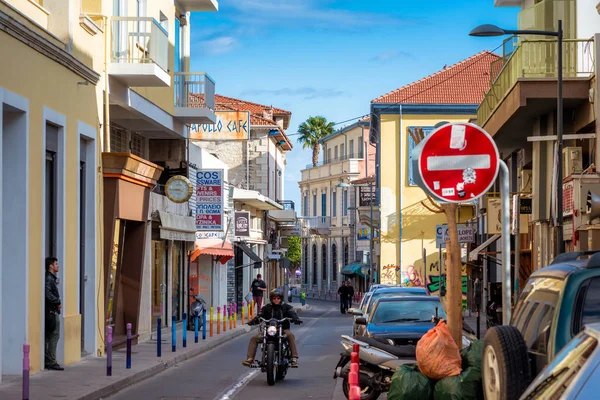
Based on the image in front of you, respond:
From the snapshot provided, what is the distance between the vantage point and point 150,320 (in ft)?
94.9

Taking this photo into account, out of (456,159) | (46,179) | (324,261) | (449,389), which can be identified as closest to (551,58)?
(46,179)

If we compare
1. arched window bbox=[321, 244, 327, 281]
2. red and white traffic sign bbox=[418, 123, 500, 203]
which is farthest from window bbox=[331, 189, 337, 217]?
red and white traffic sign bbox=[418, 123, 500, 203]

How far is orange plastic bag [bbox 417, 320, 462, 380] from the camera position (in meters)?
10.1

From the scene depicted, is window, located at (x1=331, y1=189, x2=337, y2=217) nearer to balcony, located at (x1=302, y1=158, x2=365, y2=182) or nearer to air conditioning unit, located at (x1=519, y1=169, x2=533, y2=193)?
balcony, located at (x1=302, y1=158, x2=365, y2=182)

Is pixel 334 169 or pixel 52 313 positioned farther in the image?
pixel 334 169

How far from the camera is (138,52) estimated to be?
25.5 m

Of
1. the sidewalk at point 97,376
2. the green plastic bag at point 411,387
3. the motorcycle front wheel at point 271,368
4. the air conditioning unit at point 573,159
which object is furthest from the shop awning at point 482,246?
the green plastic bag at point 411,387

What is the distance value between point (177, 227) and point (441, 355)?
22196 mm

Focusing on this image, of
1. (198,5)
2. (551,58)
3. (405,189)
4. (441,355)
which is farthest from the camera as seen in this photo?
(405,189)

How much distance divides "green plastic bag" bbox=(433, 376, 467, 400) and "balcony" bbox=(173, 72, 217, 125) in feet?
69.8

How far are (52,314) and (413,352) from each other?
718 cm

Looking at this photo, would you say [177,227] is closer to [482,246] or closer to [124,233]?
[124,233]

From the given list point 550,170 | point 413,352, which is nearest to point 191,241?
point 550,170

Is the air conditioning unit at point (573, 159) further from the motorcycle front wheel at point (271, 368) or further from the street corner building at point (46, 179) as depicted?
the street corner building at point (46, 179)
